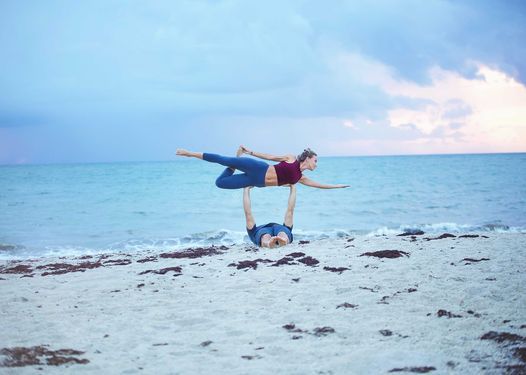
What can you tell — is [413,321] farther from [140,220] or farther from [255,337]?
[140,220]

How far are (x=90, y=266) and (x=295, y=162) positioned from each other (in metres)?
5.66

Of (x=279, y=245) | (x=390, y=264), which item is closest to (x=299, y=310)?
(x=390, y=264)

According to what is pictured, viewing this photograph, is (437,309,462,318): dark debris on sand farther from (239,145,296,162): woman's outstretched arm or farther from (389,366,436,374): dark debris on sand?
(239,145,296,162): woman's outstretched arm

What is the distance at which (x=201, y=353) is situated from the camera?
4.60 m

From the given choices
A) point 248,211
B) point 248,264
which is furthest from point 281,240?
point 248,264

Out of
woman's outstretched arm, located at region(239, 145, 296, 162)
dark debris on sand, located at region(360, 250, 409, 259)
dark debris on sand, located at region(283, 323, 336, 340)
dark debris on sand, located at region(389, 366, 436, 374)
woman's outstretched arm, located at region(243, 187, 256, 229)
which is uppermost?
woman's outstretched arm, located at region(239, 145, 296, 162)

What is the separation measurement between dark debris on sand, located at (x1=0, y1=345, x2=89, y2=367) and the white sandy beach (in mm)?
14

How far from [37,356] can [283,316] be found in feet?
9.85

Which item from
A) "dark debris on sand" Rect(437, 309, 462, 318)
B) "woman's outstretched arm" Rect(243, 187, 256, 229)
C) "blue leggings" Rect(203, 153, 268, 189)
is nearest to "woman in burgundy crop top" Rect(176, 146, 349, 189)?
"blue leggings" Rect(203, 153, 268, 189)

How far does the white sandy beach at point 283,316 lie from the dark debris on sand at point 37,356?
0.01 m

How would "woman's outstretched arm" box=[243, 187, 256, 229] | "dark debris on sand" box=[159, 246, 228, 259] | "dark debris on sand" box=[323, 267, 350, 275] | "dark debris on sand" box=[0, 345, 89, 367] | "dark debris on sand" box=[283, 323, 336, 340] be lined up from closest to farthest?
"dark debris on sand" box=[0, 345, 89, 367] → "dark debris on sand" box=[283, 323, 336, 340] → "dark debris on sand" box=[323, 267, 350, 275] → "dark debris on sand" box=[159, 246, 228, 259] → "woman's outstretched arm" box=[243, 187, 256, 229]

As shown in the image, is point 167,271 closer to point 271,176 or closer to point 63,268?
point 63,268

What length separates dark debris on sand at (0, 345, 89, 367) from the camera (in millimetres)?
4465

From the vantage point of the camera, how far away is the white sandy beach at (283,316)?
4309 millimetres
